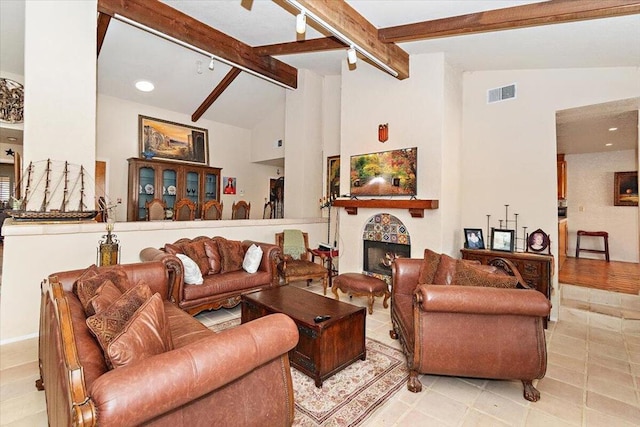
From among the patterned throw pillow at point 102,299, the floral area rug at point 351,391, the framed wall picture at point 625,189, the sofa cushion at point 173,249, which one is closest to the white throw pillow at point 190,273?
the sofa cushion at point 173,249

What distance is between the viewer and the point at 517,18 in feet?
9.23

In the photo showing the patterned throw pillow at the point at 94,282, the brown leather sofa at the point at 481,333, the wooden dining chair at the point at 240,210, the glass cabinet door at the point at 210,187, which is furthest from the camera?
the glass cabinet door at the point at 210,187

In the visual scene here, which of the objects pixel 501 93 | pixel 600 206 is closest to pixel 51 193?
pixel 501 93

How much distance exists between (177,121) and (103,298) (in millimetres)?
5967

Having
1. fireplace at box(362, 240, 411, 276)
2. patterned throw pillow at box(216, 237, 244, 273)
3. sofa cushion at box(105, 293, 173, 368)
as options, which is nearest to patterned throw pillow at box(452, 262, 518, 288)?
fireplace at box(362, 240, 411, 276)

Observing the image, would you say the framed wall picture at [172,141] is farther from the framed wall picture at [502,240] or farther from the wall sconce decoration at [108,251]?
the framed wall picture at [502,240]

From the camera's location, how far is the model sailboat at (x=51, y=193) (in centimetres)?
309

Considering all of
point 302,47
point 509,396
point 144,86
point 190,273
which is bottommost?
point 509,396

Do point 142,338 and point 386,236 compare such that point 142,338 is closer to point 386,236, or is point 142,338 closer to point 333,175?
point 386,236

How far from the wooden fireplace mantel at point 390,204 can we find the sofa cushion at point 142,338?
344 cm

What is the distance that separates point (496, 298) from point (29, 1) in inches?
202

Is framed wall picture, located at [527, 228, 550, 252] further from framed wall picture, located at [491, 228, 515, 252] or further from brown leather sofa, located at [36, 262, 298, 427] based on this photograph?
brown leather sofa, located at [36, 262, 298, 427]

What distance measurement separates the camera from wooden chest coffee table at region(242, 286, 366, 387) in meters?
2.23

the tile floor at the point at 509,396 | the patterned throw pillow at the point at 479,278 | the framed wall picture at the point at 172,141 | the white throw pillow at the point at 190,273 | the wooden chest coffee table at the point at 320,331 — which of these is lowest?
the tile floor at the point at 509,396
